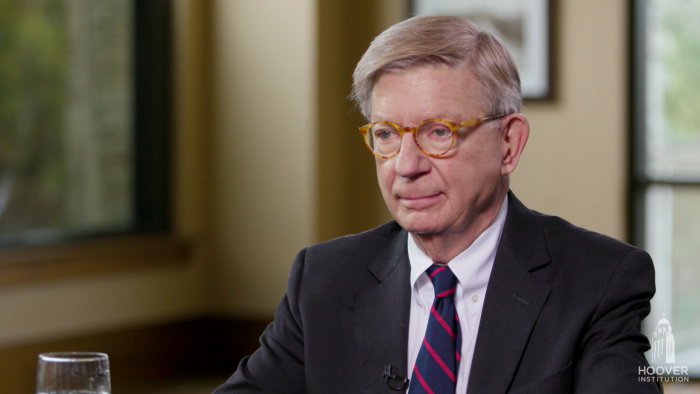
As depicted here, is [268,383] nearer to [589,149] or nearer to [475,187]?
[475,187]

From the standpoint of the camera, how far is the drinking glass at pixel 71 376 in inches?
48.4

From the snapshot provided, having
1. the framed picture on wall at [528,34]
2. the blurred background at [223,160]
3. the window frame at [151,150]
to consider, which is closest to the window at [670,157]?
the blurred background at [223,160]

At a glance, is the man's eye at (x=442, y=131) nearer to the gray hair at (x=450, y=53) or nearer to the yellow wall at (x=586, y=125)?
the gray hair at (x=450, y=53)

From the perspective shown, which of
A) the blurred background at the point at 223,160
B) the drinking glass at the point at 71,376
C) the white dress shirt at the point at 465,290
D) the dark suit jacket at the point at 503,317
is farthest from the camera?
the blurred background at the point at 223,160

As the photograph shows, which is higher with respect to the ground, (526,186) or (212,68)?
(212,68)

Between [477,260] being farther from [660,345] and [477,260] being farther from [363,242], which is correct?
[660,345]

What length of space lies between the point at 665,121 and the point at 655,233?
57 cm

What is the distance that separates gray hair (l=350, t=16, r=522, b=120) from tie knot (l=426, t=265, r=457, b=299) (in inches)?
11.6

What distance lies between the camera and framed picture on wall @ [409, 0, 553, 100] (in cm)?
427

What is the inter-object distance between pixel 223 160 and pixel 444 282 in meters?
3.44

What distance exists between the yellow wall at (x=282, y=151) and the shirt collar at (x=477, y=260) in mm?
2838

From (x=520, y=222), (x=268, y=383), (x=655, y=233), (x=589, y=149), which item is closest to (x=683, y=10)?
(x=589, y=149)

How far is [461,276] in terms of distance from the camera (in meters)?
1.48

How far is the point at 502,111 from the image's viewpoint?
1.45 metres
